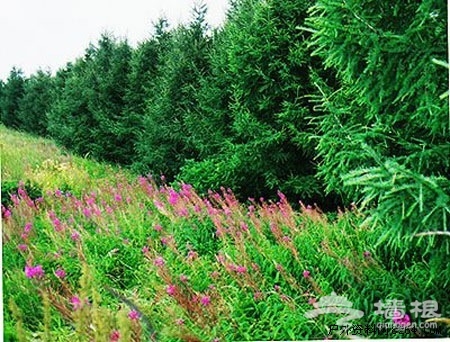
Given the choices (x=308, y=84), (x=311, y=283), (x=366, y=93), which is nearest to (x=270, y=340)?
(x=311, y=283)

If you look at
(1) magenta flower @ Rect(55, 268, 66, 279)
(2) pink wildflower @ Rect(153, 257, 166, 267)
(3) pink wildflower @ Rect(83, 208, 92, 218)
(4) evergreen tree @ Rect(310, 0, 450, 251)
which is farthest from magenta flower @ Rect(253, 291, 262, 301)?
(3) pink wildflower @ Rect(83, 208, 92, 218)

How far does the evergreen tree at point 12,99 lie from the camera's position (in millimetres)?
3040

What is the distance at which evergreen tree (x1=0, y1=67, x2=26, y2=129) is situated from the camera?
304 cm

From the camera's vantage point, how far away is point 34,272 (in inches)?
95.9

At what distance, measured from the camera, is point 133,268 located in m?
2.64

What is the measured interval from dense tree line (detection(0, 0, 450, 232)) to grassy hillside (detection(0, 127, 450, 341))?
0.89 feet

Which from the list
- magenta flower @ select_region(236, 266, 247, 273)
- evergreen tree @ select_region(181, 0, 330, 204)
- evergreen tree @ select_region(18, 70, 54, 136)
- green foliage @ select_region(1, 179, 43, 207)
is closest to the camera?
magenta flower @ select_region(236, 266, 247, 273)

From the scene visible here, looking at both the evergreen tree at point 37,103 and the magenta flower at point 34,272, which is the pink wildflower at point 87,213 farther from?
the evergreen tree at point 37,103

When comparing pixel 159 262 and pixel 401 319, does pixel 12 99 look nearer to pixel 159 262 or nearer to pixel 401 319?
pixel 159 262

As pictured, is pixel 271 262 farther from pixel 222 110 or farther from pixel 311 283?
pixel 222 110

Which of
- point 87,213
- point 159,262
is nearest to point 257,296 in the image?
point 159,262

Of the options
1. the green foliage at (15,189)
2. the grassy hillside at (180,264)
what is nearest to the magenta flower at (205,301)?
the grassy hillside at (180,264)

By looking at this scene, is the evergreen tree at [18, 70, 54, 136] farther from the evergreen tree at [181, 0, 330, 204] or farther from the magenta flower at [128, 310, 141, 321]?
the magenta flower at [128, 310, 141, 321]

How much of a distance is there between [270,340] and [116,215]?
1.12m
